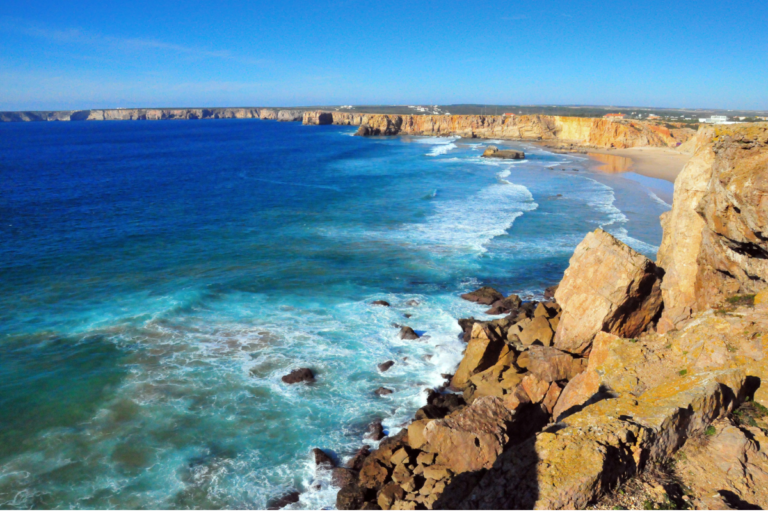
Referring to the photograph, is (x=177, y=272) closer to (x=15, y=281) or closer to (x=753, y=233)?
(x=15, y=281)

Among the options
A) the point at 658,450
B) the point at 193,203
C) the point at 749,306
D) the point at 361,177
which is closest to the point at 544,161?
the point at 361,177

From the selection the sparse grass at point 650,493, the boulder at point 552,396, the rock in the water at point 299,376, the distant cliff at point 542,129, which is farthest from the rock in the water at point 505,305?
the distant cliff at point 542,129

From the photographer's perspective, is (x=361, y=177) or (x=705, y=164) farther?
(x=361, y=177)

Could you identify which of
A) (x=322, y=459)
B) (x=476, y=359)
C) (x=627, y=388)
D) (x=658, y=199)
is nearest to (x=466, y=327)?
(x=476, y=359)

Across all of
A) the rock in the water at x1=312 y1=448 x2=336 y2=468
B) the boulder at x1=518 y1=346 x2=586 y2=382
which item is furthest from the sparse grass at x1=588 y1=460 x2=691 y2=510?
the rock in the water at x1=312 y1=448 x2=336 y2=468

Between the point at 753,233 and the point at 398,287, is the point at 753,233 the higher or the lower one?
the higher one

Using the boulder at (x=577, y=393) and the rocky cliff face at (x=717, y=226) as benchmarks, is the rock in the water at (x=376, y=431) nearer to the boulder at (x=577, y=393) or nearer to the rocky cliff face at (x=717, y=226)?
the boulder at (x=577, y=393)
